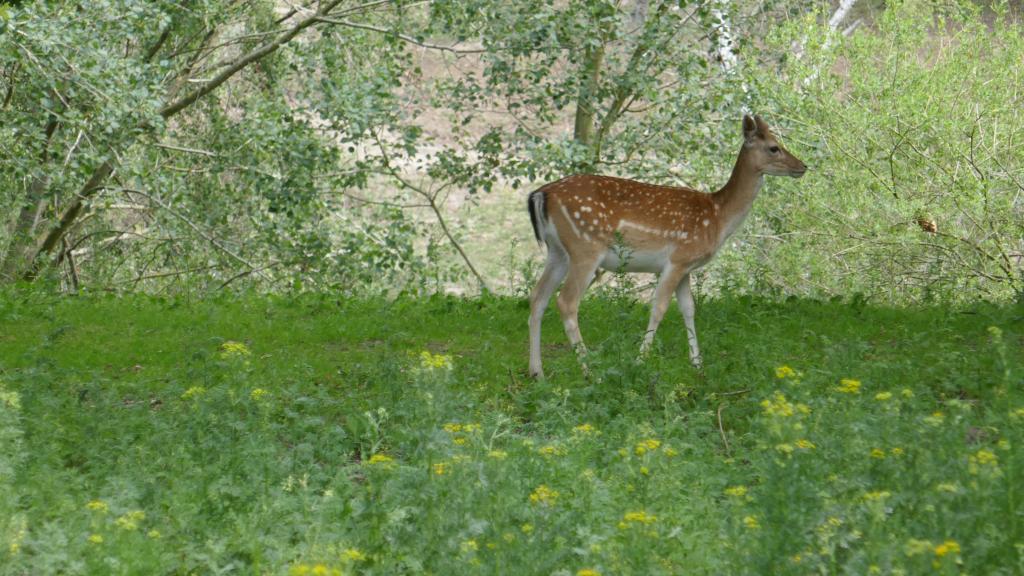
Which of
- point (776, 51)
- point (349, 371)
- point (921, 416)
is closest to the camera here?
point (921, 416)

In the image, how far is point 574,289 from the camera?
9953 mm

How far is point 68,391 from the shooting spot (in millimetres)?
8523

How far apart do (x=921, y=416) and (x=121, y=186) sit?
12.5 meters

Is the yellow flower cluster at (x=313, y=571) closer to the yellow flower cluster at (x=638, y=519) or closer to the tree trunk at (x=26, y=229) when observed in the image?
the yellow flower cluster at (x=638, y=519)

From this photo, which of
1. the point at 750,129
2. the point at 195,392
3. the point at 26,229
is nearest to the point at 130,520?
the point at 195,392

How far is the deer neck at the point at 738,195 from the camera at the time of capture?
10664 millimetres

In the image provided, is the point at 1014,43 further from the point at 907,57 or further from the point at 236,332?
the point at 236,332

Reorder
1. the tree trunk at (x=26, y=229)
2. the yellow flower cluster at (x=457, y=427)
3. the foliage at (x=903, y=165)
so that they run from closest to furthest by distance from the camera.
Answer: the yellow flower cluster at (x=457, y=427)
the foliage at (x=903, y=165)
the tree trunk at (x=26, y=229)

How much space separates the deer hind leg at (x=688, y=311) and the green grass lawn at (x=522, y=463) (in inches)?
4.8

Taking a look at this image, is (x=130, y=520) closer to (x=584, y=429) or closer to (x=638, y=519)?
(x=638, y=519)

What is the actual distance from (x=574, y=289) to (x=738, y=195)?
1.69 m

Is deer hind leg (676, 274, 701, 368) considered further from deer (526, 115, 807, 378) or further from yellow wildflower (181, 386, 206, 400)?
yellow wildflower (181, 386, 206, 400)

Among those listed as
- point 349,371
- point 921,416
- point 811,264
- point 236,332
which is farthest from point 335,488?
point 811,264

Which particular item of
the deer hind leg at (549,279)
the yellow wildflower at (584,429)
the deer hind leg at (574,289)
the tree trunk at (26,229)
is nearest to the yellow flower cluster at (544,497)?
the yellow wildflower at (584,429)
